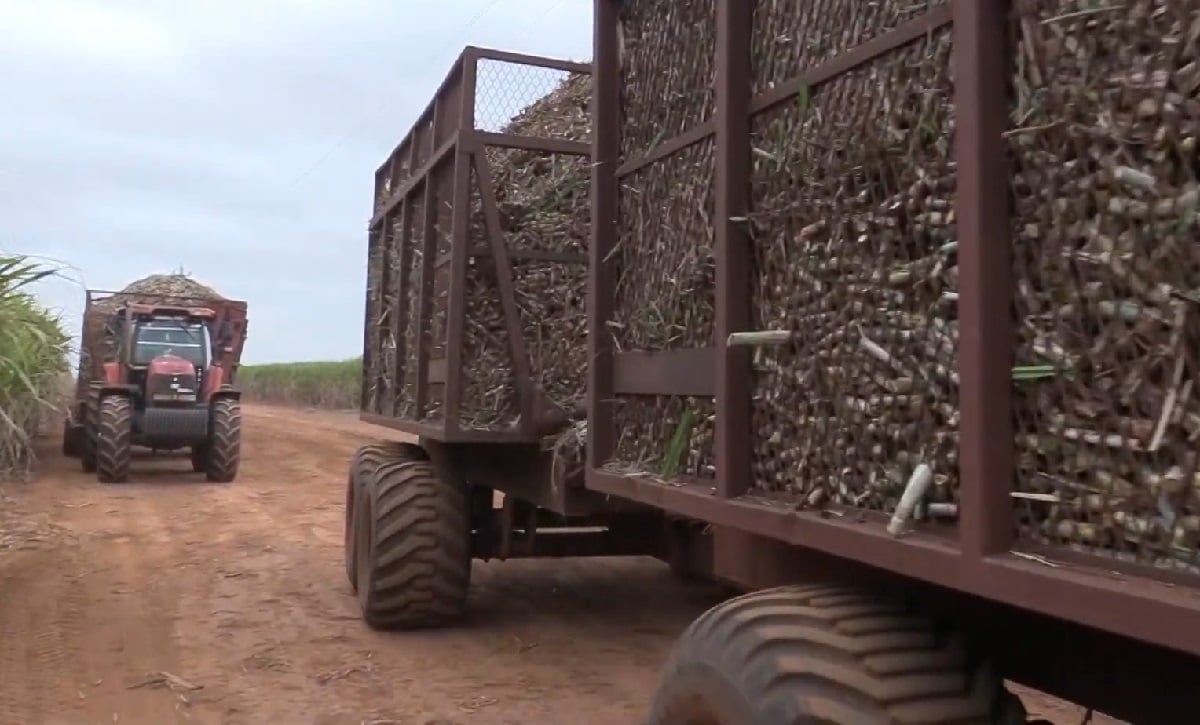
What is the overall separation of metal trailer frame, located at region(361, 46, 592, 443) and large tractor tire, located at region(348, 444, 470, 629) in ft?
1.14

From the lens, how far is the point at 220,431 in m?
15.0

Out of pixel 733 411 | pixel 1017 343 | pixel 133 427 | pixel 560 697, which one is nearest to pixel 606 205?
pixel 733 411

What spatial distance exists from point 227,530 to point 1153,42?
33.4ft

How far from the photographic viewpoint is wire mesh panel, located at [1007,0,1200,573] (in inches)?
59.6

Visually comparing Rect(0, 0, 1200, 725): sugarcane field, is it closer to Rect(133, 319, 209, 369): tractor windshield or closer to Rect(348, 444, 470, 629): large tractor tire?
Rect(348, 444, 470, 629): large tractor tire

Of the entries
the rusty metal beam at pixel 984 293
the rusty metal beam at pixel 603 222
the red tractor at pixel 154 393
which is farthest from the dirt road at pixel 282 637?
the red tractor at pixel 154 393

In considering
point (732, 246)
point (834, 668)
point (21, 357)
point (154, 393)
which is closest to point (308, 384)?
point (154, 393)

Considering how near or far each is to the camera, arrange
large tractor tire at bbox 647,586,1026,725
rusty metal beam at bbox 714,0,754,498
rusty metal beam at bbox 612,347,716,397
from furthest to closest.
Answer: rusty metal beam at bbox 612,347,716,397, rusty metal beam at bbox 714,0,754,498, large tractor tire at bbox 647,586,1026,725

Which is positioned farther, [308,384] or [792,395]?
[308,384]

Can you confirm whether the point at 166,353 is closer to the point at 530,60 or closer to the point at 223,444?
the point at 223,444

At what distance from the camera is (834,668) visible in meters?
2.00

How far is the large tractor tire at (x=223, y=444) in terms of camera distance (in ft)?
48.8

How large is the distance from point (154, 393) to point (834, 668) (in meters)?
14.5

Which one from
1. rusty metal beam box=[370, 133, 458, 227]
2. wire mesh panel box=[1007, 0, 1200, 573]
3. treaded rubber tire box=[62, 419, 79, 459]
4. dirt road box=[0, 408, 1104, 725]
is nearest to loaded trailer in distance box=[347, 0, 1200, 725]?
wire mesh panel box=[1007, 0, 1200, 573]
